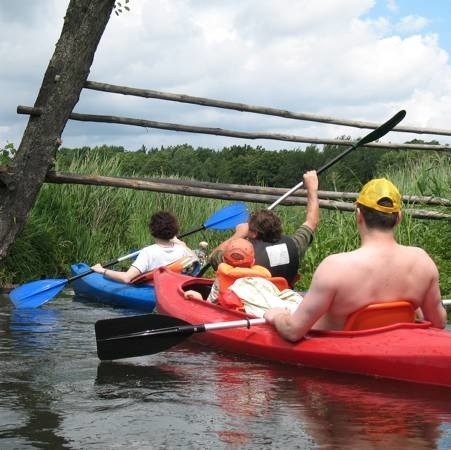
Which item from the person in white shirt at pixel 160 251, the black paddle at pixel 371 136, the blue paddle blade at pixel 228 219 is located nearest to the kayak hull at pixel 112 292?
the person in white shirt at pixel 160 251

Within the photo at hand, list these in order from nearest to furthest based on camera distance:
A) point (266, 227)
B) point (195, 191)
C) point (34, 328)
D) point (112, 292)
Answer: point (266, 227), point (34, 328), point (112, 292), point (195, 191)

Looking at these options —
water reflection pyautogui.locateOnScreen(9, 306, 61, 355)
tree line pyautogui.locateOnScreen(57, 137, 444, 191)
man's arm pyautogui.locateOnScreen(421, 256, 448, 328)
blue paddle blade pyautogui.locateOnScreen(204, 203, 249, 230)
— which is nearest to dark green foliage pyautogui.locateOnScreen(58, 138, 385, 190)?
tree line pyautogui.locateOnScreen(57, 137, 444, 191)

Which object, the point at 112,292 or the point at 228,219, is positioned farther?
the point at 228,219

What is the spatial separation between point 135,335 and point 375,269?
154 cm

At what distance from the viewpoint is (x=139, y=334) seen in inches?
203

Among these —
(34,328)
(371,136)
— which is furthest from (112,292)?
(371,136)

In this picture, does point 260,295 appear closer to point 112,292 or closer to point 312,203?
point 312,203

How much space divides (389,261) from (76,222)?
6399 mm

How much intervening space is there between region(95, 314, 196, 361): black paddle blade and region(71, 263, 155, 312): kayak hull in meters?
2.85

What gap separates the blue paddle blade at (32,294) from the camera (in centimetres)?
784

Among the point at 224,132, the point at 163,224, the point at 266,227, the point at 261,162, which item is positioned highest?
the point at 261,162

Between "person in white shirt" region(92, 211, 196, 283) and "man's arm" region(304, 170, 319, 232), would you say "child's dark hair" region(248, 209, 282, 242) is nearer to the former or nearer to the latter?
"man's arm" region(304, 170, 319, 232)

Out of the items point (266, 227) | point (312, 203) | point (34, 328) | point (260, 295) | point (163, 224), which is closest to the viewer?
point (260, 295)

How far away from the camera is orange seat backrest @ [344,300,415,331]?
15.0 feet
